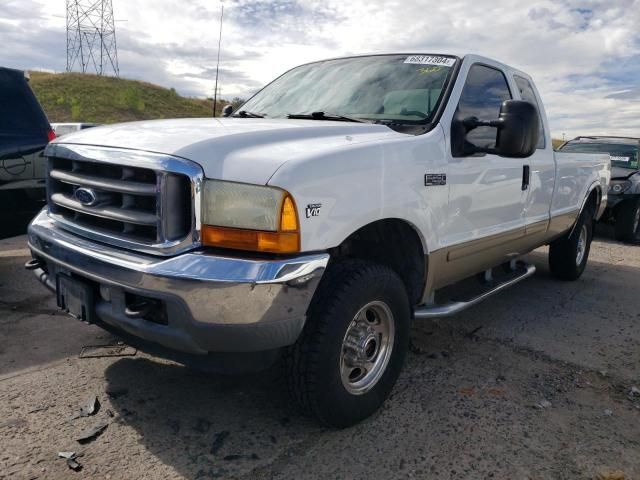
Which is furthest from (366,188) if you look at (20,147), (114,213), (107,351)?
(20,147)

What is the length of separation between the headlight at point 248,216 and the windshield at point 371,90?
1.32 meters

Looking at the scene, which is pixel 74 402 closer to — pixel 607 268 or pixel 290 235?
pixel 290 235

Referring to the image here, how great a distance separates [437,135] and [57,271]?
2145mm

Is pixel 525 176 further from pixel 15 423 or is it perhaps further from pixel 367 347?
pixel 15 423

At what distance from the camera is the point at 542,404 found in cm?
313

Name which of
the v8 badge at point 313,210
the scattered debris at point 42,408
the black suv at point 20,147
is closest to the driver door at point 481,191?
the v8 badge at point 313,210

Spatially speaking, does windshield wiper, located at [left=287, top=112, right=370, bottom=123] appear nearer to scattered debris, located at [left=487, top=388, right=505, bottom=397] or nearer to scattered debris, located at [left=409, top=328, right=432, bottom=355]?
scattered debris, located at [left=409, top=328, right=432, bottom=355]

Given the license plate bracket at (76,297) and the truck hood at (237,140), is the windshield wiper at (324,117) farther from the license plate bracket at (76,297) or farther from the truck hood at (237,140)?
the license plate bracket at (76,297)

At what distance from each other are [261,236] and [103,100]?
147ft

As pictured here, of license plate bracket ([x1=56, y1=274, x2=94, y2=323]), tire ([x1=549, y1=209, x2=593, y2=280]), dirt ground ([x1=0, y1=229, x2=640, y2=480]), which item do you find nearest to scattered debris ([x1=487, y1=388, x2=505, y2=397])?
dirt ground ([x1=0, y1=229, x2=640, y2=480])

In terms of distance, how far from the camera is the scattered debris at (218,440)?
256cm

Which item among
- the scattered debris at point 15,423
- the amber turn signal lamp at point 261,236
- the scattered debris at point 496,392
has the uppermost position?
the amber turn signal lamp at point 261,236

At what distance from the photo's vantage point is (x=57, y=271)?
277 cm

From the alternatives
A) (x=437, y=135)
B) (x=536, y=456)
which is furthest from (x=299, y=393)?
(x=437, y=135)
